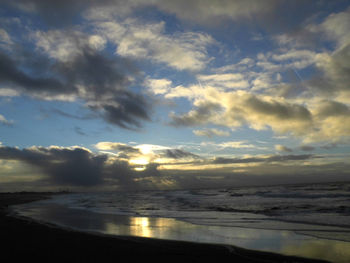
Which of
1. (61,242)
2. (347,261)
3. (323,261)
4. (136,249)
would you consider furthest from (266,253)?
(61,242)

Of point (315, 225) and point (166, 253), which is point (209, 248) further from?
point (315, 225)

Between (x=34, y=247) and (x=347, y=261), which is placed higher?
(x=34, y=247)

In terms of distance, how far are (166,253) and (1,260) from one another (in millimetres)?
4791

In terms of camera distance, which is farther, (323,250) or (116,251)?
(323,250)

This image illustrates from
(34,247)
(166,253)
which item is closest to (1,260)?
(34,247)

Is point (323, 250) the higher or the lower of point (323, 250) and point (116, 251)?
A: the lower

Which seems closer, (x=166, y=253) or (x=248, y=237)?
(x=166, y=253)

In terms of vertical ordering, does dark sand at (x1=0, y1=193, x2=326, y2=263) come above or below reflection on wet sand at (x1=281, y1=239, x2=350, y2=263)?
above

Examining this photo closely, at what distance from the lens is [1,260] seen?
24.2ft

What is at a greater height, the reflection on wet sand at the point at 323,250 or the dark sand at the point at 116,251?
the dark sand at the point at 116,251

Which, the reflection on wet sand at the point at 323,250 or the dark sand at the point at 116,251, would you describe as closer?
the dark sand at the point at 116,251

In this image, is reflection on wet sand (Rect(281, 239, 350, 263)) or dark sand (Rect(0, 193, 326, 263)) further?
reflection on wet sand (Rect(281, 239, 350, 263))

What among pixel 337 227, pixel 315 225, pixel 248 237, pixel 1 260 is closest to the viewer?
pixel 1 260

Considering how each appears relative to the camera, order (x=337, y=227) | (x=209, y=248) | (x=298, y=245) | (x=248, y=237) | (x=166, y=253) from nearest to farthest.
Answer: (x=166, y=253)
(x=209, y=248)
(x=298, y=245)
(x=248, y=237)
(x=337, y=227)
